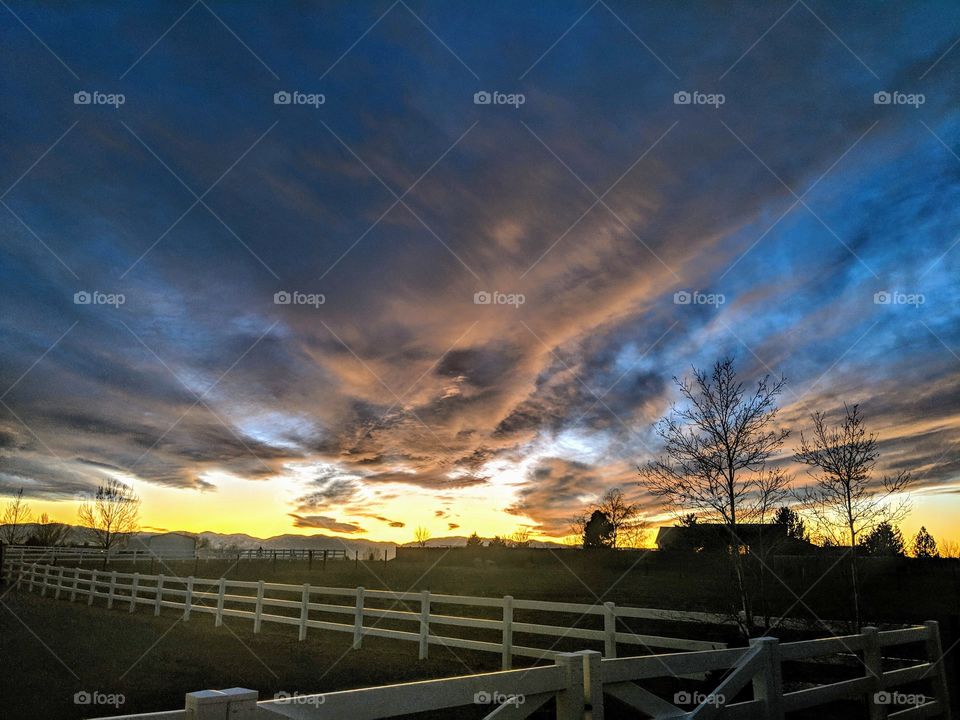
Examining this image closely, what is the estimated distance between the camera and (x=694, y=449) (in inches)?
674

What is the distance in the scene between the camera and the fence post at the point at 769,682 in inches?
203

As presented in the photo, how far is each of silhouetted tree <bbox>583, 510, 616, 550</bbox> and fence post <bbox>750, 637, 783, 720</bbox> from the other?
60236 millimetres

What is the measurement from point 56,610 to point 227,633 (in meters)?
10.3

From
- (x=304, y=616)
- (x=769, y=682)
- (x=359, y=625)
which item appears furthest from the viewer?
(x=304, y=616)

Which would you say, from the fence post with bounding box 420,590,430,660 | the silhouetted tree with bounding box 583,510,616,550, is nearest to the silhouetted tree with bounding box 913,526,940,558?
the silhouetted tree with bounding box 583,510,616,550

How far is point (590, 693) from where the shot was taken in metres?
3.94

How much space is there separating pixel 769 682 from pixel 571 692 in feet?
7.36

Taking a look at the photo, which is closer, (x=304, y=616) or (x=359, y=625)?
(x=359, y=625)

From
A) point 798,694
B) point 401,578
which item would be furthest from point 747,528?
point 401,578

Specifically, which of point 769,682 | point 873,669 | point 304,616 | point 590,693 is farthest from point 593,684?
point 304,616

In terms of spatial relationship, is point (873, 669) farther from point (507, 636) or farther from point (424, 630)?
point (424, 630)

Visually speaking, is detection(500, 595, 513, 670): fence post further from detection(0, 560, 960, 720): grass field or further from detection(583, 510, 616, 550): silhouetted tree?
detection(583, 510, 616, 550): silhouetted tree

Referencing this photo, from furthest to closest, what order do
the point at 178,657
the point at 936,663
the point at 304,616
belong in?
the point at 304,616, the point at 178,657, the point at 936,663

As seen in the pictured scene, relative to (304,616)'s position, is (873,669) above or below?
above
